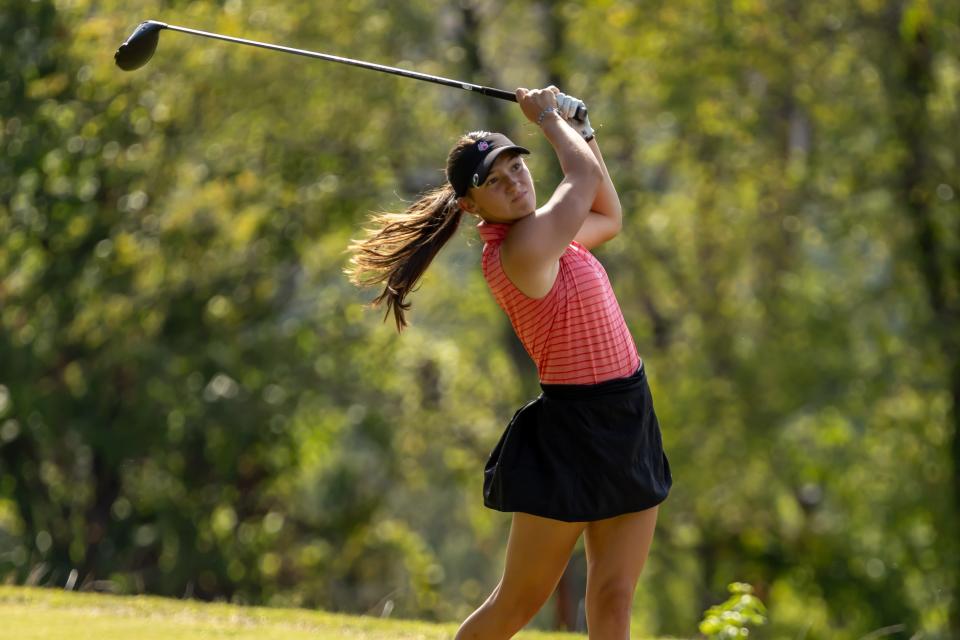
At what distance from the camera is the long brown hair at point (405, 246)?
432 centimetres

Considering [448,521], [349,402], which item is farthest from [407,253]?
[448,521]

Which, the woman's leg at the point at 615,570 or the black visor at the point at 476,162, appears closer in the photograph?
the black visor at the point at 476,162

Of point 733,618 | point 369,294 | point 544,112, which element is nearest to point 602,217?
point 544,112

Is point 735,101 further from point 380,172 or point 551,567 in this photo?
point 551,567

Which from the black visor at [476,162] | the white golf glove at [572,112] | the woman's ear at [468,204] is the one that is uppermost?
the white golf glove at [572,112]

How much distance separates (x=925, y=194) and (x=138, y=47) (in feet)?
36.4

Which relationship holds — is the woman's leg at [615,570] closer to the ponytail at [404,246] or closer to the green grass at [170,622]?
the ponytail at [404,246]

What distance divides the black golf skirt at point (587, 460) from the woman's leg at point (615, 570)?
8 cm

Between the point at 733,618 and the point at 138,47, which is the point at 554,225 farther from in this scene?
the point at 138,47

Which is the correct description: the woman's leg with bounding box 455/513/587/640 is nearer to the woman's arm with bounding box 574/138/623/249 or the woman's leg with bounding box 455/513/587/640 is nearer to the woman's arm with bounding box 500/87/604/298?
the woman's arm with bounding box 500/87/604/298

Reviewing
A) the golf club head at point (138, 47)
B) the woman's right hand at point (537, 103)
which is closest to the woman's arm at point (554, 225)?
the woman's right hand at point (537, 103)

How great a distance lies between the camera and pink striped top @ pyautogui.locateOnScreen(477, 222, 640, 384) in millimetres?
4035

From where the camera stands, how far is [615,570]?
4133 millimetres

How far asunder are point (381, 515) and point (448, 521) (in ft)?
33.0
